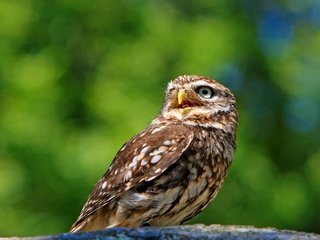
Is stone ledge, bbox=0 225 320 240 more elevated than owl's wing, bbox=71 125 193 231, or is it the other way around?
owl's wing, bbox=71 125 193 231

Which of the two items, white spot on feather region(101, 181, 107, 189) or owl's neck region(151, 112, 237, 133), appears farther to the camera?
owl's neck region(151, 112, 237, 133)

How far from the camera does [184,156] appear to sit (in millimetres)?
6332

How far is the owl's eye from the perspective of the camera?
275 inches

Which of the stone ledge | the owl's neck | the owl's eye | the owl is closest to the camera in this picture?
the stone ledge

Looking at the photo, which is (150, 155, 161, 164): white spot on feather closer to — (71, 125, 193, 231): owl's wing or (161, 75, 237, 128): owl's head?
(71, 125, 193, 231): owl's wing

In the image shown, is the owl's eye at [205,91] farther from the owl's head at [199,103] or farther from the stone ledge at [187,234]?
the stone ledge at [187,234]

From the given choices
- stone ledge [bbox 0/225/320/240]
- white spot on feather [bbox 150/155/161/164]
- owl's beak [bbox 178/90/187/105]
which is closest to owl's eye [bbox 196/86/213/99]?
owl's beak [bbox 178/90/187/105]

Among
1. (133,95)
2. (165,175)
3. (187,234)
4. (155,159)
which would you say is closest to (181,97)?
(155,159)

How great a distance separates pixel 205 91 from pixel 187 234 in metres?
1.87

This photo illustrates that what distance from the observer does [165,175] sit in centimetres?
623

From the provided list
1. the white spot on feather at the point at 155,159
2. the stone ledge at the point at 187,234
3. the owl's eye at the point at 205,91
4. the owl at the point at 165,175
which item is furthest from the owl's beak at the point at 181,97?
the stone ledge at the point at 187,234

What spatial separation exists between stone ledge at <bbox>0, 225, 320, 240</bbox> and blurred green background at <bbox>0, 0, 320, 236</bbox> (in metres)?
4.05

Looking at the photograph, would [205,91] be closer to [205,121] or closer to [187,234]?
[205,121]

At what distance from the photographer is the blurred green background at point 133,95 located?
988cm
